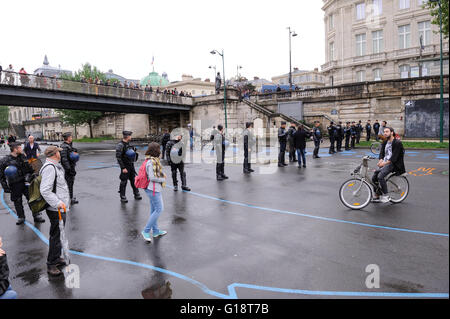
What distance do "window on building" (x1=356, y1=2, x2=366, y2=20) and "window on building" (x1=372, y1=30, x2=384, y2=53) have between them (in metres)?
2.88

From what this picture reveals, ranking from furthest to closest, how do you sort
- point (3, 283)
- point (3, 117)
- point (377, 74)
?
point (3, 117)
point (377, 74)
point (3, 283)

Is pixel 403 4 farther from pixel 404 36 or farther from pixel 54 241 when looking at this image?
pixel 54 241

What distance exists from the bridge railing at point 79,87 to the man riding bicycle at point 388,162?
26095 mm

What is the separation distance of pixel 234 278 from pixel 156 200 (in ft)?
7.43

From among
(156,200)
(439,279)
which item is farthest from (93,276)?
(439,279)

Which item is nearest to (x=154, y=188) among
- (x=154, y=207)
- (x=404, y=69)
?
(x=154, y=207)

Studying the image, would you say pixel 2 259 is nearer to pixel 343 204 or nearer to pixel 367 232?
pixel 367 232

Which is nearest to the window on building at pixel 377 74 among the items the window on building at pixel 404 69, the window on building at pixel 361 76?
the window on building at pixel 361 76

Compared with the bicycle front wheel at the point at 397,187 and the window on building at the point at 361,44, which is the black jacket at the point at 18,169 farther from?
the window on building at the point at 361,44

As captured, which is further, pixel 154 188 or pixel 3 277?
pixel 154 188

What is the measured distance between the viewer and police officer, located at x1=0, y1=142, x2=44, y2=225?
7395 millimetres

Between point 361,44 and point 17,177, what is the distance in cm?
4979

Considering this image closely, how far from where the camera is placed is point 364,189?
26.2 ft
